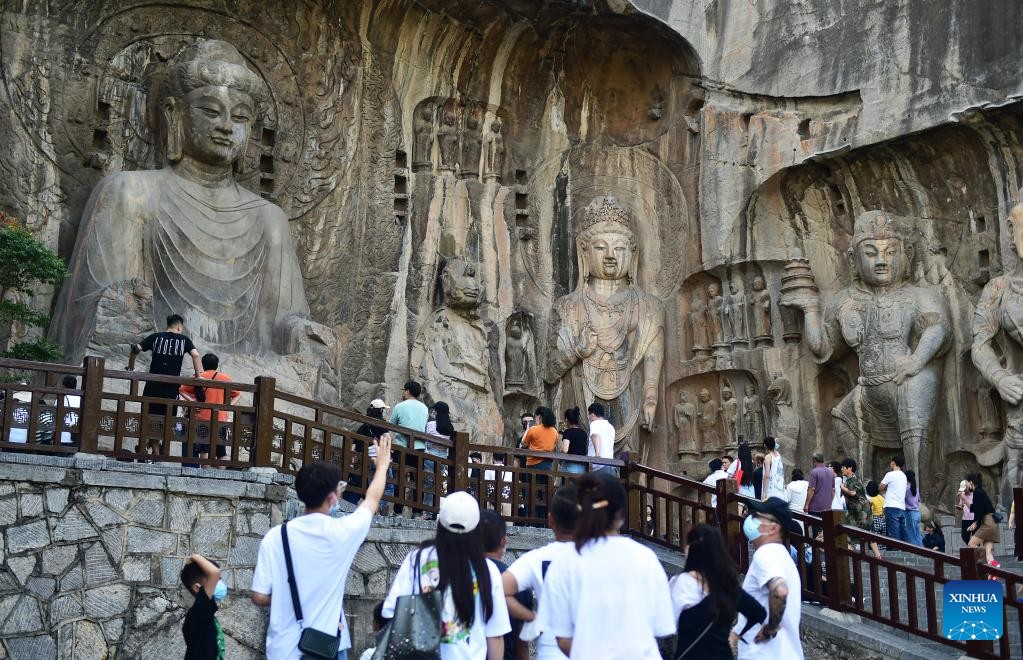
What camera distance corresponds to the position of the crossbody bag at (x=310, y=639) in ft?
18.8

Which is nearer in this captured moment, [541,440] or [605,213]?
[541,440]

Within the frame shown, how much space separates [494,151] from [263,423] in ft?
25.7

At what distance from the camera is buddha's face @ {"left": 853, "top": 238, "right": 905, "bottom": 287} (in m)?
15.0

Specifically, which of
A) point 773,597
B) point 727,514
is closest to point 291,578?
point 773,597

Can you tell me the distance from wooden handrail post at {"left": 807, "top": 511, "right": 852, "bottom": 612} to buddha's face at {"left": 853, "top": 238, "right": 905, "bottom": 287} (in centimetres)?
563

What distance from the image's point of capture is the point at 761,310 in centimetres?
1598

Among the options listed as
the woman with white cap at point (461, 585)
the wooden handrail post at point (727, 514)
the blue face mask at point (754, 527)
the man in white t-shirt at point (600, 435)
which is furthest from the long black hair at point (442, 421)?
the woman with white cap at point (461, 585)

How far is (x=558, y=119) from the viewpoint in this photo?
56.2 ft

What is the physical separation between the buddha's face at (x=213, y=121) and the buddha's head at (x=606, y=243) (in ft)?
13.7

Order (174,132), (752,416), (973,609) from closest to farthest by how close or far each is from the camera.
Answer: (973,609)
(174,132)
(752,416)

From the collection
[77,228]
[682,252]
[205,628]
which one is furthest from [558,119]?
[205,628]

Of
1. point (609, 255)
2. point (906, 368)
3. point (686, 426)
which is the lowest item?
point (686, 426)

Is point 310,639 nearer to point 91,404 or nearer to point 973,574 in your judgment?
point 91,404

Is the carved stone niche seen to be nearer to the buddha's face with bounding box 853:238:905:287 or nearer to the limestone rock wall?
the buddha's face with bounding box 853:238:905:287
